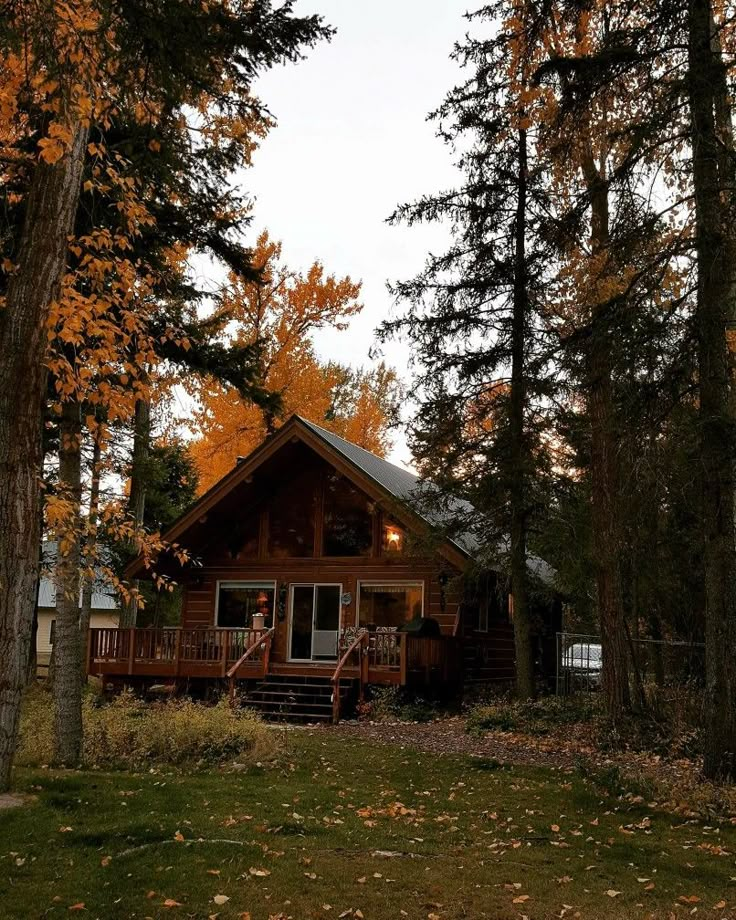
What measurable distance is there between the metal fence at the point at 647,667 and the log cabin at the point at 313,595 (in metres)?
2.07

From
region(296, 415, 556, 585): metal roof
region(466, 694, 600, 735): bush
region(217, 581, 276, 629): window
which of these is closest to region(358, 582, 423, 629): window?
region(296, 415, 556, 585): metal roof

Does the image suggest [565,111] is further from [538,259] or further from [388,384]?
[388,384]

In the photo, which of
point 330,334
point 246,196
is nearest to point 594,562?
point 246,196

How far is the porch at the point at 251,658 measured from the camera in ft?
54.9

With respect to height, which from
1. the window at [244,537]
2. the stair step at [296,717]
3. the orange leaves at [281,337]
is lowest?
the stair step at [296,717]

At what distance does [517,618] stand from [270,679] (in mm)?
5434

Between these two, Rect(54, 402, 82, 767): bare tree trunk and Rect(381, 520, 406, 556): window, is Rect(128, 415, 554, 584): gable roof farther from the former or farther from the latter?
Rect(54, 402, 82, 767): bare tree trunk

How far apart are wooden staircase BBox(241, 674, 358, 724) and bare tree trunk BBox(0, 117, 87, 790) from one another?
9.97 metres

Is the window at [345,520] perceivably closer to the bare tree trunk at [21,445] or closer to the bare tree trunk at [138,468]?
the bare tree trunk at [138,468]

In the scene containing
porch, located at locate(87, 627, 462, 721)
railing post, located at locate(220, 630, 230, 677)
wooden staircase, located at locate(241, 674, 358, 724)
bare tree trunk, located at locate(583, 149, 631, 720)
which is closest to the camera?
bare tree trunk, located at locate(583, 149, 631, 720)

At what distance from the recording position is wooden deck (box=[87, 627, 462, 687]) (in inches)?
662

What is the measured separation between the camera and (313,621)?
1969 centimetres

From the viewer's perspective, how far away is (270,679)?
17.6 metres

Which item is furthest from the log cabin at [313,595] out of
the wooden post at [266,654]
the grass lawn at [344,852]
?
the grass lawn at [344,852]
